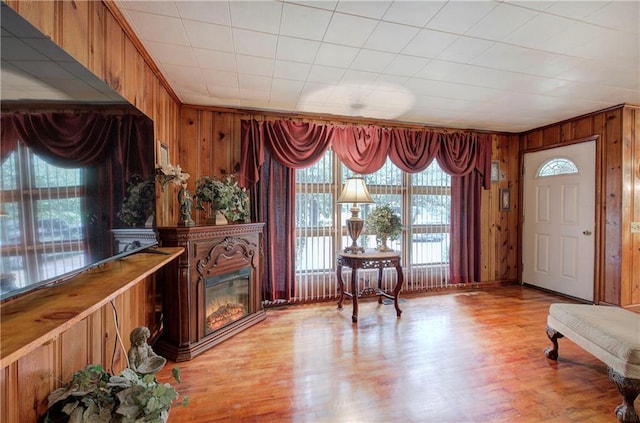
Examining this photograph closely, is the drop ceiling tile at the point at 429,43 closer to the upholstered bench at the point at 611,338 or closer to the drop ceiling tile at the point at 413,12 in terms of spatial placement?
the drop ceiling tile at the point at 413,12

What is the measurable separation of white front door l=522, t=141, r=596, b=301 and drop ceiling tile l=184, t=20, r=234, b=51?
4322mm

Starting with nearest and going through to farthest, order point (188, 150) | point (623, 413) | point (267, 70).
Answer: point (623, 413), point (267, 70), point (188, 150)

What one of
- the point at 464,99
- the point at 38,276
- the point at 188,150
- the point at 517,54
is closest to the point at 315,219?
the point at 188,150

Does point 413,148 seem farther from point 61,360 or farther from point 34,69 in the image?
point 61,360

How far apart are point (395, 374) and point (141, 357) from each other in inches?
64.9

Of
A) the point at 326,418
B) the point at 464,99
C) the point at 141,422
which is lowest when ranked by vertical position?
the point at 326,418

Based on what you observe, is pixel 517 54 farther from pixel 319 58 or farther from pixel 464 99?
pixel 319 58

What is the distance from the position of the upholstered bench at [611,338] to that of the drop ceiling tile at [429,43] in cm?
219

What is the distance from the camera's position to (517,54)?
212 cm

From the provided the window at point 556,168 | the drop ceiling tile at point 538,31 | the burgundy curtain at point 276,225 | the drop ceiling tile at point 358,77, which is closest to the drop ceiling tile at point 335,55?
the drop ceiling tile at point 358,77

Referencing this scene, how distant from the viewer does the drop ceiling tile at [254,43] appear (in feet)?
6.21

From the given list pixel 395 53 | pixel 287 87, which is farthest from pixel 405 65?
pixel 287 87

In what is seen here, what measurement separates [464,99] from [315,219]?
215cm

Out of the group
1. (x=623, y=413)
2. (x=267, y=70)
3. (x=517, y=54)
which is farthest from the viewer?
(x=267, y=70)
